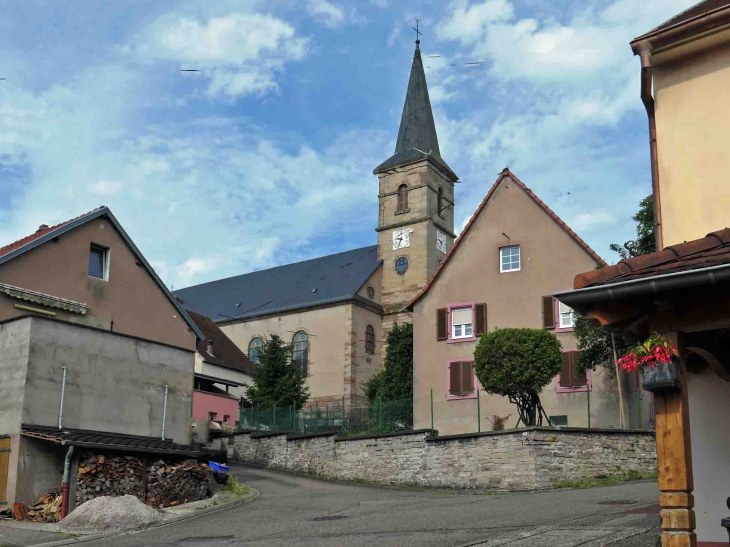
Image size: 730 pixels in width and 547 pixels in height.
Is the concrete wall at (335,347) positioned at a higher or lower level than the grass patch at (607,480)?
higher

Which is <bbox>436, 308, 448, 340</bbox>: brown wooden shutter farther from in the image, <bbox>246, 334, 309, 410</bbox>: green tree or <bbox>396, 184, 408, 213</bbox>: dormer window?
<bbox>396, 184, 408, 213</bbox>: dormer window

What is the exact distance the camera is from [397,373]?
3891cm

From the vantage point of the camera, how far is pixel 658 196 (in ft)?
36.4

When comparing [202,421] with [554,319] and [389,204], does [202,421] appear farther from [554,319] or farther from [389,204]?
[389,204]

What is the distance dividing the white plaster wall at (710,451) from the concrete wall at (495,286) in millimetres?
19466

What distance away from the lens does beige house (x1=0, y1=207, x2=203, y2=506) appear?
19359 mm

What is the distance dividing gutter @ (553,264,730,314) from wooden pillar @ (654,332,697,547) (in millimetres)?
708

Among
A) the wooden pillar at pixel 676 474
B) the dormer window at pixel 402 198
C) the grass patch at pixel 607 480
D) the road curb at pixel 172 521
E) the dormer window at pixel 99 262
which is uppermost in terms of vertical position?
the dormer window at pixel 402 198

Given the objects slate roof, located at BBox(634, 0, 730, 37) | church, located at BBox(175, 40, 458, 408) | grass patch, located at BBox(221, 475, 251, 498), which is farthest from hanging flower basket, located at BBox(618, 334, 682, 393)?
church, located at BBox(175, 40, 458, 408)

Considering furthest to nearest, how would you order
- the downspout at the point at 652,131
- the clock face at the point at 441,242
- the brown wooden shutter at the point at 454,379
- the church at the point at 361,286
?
1. the clock face at the point at 441,242
2. the church at the point at 361,286
3. the brown wooden shutter at the point at 454,379
4. the downspout at the point at 652,131

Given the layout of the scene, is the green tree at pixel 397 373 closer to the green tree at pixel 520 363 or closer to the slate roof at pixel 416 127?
the green tree at pixel 520 363

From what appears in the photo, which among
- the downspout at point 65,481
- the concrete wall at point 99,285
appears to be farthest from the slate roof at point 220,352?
the downspout at point 65,481

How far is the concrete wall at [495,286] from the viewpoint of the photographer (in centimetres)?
2997

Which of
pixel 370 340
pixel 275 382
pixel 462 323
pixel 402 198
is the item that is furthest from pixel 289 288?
pixel 462 323
